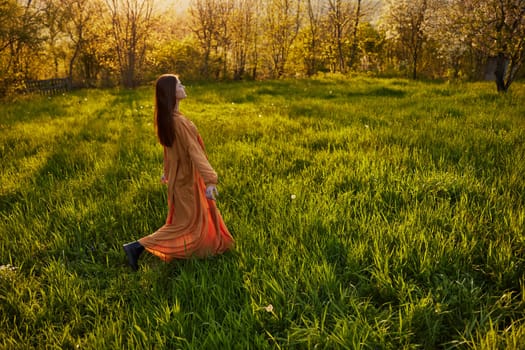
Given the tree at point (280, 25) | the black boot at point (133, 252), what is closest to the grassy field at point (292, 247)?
the black boot at point (133, 252)

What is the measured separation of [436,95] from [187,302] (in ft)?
35.9

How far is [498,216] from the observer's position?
310 cm

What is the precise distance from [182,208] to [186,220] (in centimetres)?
12

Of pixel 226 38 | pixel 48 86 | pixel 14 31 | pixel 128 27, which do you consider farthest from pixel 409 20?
pixel 48 86

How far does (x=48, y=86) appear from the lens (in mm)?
20531

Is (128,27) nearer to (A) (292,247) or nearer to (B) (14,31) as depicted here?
(B) (14,31)

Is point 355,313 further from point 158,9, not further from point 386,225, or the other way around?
point 158,9

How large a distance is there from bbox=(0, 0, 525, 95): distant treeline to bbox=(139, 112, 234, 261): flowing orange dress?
10.8 metres

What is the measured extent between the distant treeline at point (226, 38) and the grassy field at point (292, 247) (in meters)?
8.16

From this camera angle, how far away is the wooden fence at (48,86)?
19030mm

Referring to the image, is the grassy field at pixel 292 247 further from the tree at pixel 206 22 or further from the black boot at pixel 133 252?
the tree at pixel 206 22

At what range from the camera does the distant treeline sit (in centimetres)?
1411

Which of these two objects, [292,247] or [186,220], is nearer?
[292,247]

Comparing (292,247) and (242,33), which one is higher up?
(242,33)
